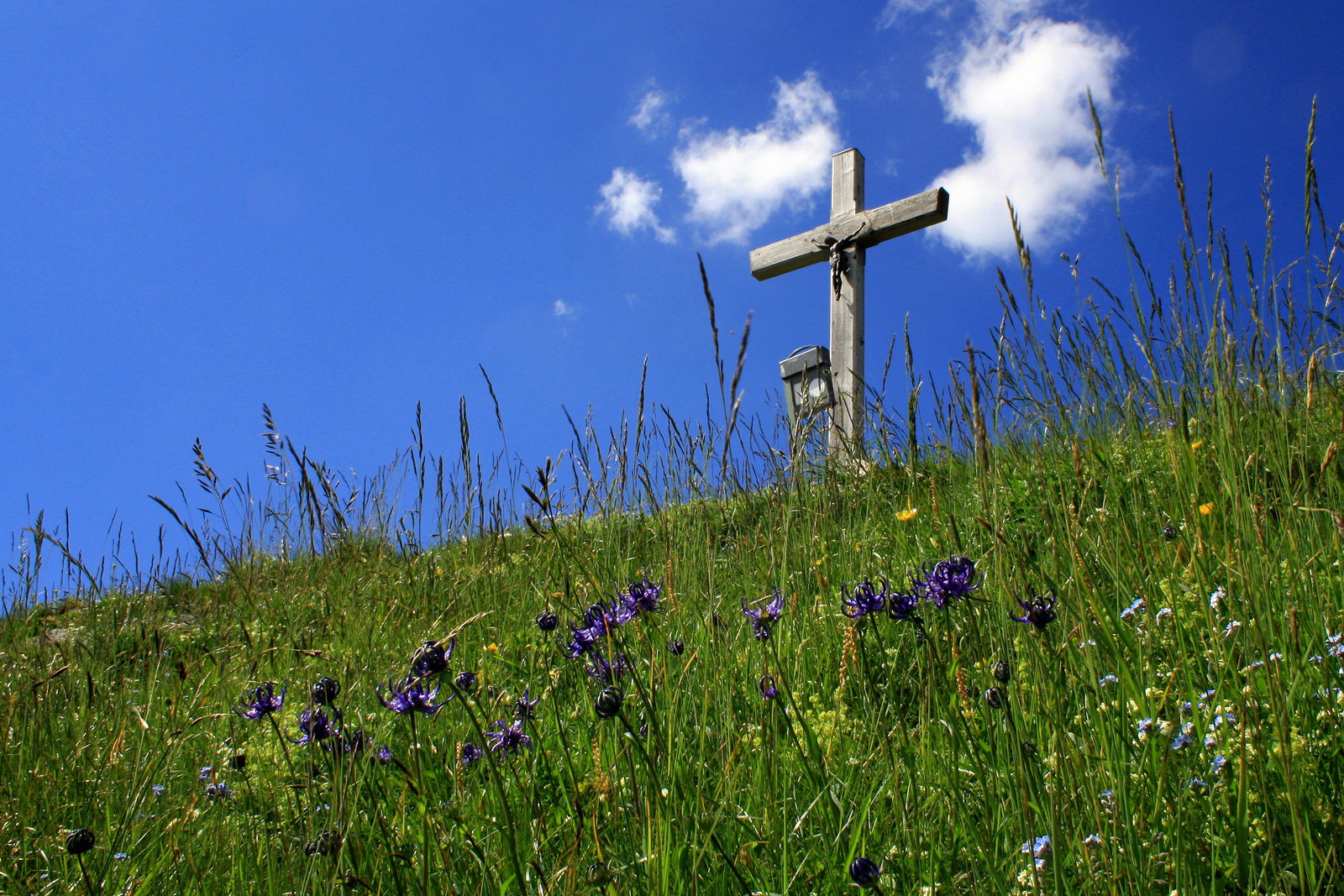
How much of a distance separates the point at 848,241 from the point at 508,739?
5855 mm

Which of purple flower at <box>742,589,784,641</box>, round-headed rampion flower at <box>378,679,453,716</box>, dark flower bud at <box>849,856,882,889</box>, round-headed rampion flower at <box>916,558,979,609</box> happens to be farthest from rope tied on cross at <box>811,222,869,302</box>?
dark flower bud at <box>849,856,882,889</box>

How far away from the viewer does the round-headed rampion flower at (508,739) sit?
154 cm

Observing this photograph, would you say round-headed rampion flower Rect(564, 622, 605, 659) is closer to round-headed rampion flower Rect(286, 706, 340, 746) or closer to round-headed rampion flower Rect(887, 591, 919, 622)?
round-headed rampion flower Rect(286, 706, 340, 746)

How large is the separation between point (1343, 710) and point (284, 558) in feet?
14.6

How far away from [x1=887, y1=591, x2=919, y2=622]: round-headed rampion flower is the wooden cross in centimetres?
477

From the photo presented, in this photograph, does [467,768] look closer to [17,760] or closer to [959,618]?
[959,618]

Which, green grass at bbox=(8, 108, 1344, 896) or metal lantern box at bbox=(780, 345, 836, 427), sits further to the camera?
metal lantern box at bbox=(780, 345, 836, 427)

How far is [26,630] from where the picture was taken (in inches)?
185

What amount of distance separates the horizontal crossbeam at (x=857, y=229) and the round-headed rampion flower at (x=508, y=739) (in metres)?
5.73

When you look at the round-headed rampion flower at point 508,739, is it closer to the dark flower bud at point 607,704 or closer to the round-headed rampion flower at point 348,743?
the round-headed rampion flower at point 348,743

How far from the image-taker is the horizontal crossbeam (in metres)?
6.18

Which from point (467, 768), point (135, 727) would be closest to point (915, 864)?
point (467, 768)

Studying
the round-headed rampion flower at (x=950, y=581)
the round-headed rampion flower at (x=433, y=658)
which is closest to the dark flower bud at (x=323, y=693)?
the round-headed rampion flower at (x=433, y=658)

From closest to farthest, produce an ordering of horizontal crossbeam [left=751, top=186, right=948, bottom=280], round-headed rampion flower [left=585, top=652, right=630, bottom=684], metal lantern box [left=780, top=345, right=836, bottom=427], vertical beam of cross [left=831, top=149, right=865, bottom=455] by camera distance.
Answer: round-headed rampion flower [left=585, top=652, right=630, bottom=684]
horizontal crossbeam [left=751, top=186, right=948, bottom=280]
vertical beam of cross [left=831, top=149, right=865, bottom=455]
metal lantern box [left=780, top=345, right=836, bottom=427]
